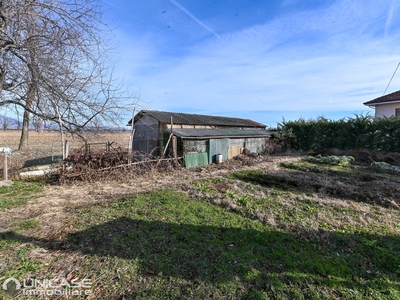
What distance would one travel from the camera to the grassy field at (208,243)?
2434 mm

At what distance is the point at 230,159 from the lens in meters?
13.3

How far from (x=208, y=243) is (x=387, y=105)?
2080cm

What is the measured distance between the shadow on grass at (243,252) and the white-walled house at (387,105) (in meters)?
18.0

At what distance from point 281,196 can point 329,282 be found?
131 inches

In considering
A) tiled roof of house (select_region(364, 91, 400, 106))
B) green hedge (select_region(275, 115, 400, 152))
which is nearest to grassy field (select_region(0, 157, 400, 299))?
green hedge (select_region(275, 115, 400, 152))

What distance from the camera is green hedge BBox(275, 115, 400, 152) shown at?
13.8m

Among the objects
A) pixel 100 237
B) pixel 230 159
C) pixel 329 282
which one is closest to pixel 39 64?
pixel 100 237

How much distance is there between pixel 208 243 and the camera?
10.9ft

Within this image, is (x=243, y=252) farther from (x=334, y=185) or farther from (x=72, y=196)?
(x=334, y=185)

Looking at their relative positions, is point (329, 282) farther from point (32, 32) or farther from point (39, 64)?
point (32, 32)

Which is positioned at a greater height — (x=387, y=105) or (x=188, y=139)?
(x=387, y=105)

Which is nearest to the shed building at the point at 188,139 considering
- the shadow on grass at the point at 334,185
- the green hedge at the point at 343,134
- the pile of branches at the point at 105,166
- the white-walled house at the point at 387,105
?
the pile of branches at the point at 105,166

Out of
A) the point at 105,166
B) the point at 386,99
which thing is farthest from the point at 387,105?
the point at 105,166

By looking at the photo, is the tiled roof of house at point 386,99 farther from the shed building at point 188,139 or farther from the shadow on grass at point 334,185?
the shadow on grass at point 334,185
